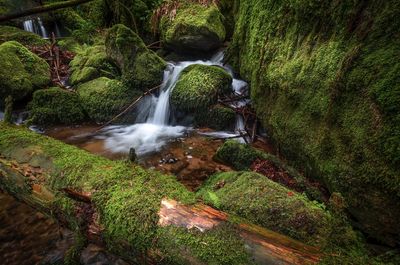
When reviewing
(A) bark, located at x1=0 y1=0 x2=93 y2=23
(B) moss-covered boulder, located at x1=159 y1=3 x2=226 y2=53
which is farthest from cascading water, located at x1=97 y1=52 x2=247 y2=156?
(A) bark, located at x1=0 y1=0 x2=93 y2=23

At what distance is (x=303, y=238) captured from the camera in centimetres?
287

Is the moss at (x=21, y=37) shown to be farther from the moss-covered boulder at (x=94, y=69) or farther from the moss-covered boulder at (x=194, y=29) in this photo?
the moss-covered boulder at (x=194, y=29)

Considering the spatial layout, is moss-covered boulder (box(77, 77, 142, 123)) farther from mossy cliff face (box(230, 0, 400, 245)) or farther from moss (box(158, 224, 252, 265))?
moss (box(158, 224, 252, 265))

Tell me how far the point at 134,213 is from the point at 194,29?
327 inches

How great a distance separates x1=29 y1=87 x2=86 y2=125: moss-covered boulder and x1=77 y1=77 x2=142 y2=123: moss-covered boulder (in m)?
0.25

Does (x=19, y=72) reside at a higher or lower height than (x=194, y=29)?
lower

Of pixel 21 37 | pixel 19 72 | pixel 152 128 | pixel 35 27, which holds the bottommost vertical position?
pixel 152 128

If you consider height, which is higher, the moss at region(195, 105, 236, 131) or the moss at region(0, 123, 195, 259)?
the moss at region(0, 123, 195, 259)

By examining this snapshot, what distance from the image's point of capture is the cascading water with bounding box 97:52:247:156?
23.3 ft

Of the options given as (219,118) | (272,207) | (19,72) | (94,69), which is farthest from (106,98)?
(272,207)

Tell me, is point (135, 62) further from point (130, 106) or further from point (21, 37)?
point (21, 37)

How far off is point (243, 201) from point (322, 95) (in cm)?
198

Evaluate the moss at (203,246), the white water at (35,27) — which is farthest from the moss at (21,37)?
the moss at (203,246)

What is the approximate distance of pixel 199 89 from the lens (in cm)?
784
